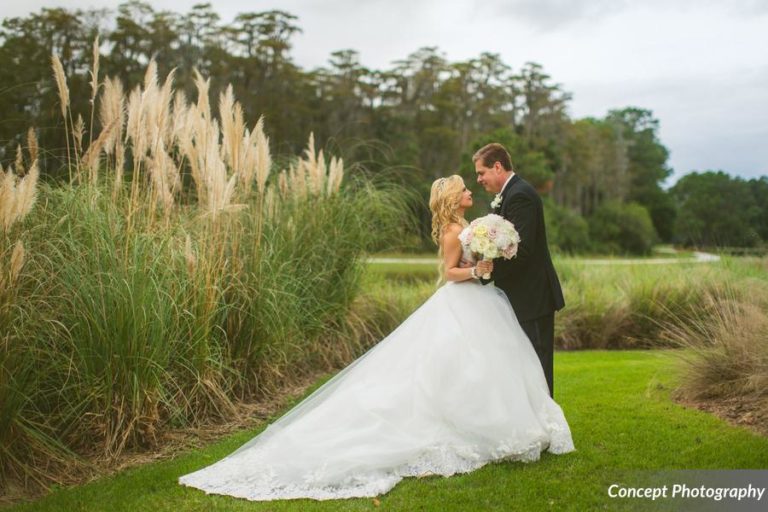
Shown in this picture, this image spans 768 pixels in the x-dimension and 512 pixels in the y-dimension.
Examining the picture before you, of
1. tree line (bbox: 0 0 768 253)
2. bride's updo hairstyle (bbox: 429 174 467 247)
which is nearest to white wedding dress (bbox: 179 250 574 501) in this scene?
bride's updo hairstyle (bbox: 429 174 467 247)

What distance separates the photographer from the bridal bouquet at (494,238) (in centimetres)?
464

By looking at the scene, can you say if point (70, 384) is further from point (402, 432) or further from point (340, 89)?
point (340, 89)

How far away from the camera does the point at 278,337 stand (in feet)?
21.9

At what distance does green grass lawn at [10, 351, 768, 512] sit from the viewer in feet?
13.2

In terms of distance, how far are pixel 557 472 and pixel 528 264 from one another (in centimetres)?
144

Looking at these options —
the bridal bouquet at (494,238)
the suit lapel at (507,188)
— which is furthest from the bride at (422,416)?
the suit lapel at (507,188)

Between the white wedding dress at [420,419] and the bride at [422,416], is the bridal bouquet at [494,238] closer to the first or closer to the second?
the bride at [422,416]

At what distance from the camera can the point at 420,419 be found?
15.0 ft

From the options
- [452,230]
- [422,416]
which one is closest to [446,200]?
[452,230]

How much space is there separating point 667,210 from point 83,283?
2503 inches

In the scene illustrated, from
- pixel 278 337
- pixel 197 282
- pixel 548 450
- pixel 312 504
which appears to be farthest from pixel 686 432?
pixel 197 282

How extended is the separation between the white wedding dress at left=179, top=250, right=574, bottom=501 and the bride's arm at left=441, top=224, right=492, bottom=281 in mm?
86

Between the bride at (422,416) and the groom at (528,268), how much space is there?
125mm

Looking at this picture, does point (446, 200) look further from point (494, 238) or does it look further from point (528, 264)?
point (528, 264)
